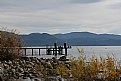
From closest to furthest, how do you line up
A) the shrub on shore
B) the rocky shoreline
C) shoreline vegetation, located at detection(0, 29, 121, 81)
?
shoreline vegetation, located at detection(0, 29, 121, 81) < the rocky shoreline < the shrub on shore

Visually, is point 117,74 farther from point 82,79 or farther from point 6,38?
point 6,38

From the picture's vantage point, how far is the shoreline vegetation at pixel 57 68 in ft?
50.6

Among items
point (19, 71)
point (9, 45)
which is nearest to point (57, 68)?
point (19, 71)

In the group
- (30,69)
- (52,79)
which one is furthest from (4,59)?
(52,79)

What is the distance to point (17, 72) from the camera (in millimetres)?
25422

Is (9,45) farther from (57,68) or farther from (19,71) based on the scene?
(57,68)

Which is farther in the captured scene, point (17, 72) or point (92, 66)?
point (17, 72)

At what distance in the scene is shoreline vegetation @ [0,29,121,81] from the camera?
15.4m

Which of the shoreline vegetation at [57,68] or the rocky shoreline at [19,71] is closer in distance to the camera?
the shoreline vegetation at [57,68]

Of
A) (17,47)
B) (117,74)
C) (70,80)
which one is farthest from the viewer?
(17,47)

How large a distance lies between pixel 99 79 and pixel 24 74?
10.4 m

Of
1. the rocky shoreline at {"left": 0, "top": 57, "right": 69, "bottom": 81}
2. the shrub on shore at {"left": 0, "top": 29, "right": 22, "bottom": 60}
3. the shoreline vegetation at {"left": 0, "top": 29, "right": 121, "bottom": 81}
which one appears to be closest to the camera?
the shoreline vegetation at {"left": 0, "top": 29, "right": 121, "bottom": 81}

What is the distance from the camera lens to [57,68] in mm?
17281

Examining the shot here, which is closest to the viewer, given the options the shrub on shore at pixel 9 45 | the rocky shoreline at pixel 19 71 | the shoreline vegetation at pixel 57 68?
A: the shoreline vegetation at pixel 57 68
